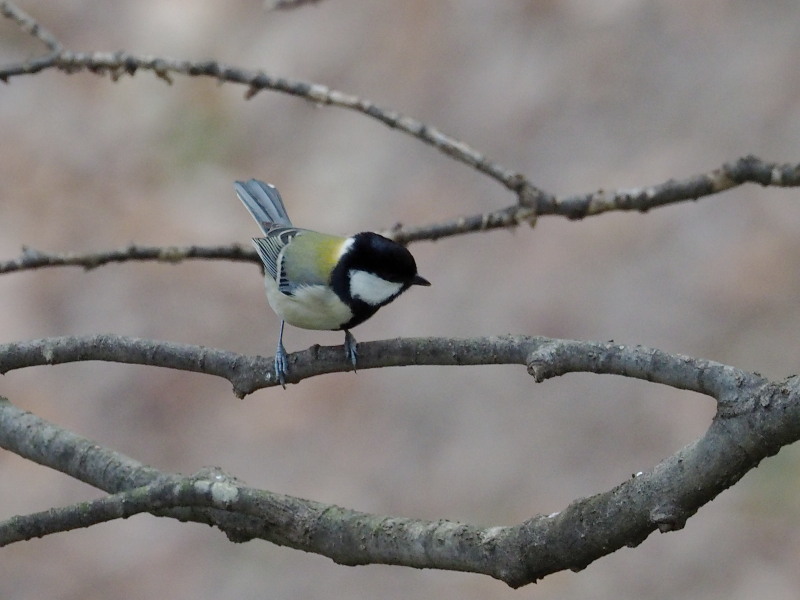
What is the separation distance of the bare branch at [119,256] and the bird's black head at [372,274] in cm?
31

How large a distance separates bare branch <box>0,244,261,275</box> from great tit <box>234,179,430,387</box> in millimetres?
171

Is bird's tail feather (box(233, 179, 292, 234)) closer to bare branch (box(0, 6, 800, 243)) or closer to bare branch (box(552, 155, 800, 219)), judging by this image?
bare branch (box(0, 6, 800, 243))

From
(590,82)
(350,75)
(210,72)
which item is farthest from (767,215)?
(210,72)

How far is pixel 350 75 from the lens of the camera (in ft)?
30.2

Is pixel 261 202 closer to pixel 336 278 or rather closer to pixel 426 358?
pixel 336 278

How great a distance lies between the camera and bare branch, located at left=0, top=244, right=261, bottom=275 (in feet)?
10.4

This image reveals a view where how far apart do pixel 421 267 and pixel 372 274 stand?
13.8 feet

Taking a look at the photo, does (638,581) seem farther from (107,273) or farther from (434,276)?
(107,273)

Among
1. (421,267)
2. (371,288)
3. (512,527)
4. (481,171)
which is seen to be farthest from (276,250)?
(421,267)

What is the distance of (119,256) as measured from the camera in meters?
3.20

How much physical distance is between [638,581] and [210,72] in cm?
354

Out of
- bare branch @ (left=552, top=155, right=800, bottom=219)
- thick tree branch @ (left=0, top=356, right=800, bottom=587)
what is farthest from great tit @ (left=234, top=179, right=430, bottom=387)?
thick tree branch @ (left=0, top=356, right=800, bottom=587)

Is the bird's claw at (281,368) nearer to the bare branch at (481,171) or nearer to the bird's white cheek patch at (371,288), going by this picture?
the bird's white cheek patch at (371,288)

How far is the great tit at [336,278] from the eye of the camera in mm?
3211
